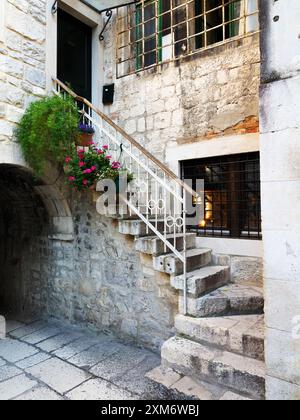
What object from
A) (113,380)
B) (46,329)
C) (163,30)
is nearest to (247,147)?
(163,30)

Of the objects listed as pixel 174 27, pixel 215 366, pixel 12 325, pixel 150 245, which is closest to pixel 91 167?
pixel 150 245

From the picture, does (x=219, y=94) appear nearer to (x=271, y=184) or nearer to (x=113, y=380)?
(x=271, y=184)

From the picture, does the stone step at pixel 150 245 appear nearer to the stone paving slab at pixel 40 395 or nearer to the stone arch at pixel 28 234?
the stone arch at pixel 28 234

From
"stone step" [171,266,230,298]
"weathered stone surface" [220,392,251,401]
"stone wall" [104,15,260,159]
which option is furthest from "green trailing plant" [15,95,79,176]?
"weathered stone surface" [220,392,251,401]

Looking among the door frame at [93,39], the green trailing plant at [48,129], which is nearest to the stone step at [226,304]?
the green trailing plant at [48,129]

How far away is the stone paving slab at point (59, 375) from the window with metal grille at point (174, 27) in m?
4.47

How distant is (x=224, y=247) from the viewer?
13.1ft

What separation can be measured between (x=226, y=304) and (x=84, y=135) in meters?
2.87

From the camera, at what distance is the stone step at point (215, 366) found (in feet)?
7.86

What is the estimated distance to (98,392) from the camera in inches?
110

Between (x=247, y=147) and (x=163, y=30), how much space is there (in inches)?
98.5

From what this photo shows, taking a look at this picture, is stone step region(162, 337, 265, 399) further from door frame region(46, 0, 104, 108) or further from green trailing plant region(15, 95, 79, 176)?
door frame region(46, 0, 104, 108)

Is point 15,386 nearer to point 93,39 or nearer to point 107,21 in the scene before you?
point 93,39

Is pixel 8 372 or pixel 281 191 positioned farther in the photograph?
pixel 8 372
